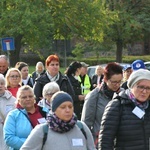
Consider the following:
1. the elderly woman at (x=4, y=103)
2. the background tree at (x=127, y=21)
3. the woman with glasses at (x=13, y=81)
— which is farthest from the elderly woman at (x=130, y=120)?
the background tree at (x=127, y=21)

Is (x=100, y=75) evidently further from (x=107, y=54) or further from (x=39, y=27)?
(x=107, y=54)

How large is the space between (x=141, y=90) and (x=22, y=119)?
1.83m

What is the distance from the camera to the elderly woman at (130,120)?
5.10 metres

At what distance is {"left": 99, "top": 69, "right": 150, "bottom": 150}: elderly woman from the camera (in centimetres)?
510

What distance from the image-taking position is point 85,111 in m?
6.91

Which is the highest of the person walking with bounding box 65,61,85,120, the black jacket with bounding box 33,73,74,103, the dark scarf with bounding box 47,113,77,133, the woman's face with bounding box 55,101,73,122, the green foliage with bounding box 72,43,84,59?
the woman's face with bounding box 55,101,73,122

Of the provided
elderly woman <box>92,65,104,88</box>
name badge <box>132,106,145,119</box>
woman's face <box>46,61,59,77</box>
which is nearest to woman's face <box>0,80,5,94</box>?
woman's face <box>46,61,59,77</box>

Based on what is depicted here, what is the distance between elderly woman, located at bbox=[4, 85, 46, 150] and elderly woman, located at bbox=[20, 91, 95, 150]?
53.7 inches

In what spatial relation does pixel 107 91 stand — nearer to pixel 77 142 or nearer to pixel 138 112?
pixel 138 112

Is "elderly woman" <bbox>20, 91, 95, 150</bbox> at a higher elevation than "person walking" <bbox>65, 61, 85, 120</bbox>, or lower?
higher

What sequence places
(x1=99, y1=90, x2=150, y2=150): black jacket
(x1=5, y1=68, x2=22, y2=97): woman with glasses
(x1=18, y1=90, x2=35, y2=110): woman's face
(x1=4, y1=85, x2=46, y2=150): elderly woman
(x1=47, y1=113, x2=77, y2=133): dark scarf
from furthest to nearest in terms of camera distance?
(x1=5, y1=68, x2=22, y2=97): woman with glasses < (x1=18, y1=90, x2=35, y2=110): woman's face < (x1=4, y1=85, x2=46, y2=150): elderly woman < (x1=99, y1=90, x2=150, y2=150): black jacket < (x1=47, y1=113, x2=77, y2=133): dark scarf

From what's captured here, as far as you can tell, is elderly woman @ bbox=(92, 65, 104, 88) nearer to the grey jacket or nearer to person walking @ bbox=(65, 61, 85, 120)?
person walking @ bbox=(65, 61, 85, 120)

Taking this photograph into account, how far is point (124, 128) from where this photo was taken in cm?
511

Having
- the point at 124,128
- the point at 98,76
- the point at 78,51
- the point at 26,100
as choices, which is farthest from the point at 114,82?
the point at 78,51
